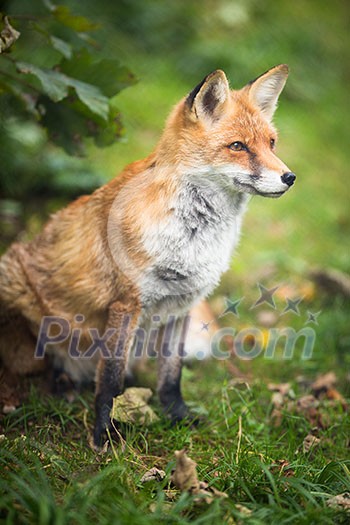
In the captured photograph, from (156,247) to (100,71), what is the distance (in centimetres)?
159

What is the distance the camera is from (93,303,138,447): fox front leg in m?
3.63

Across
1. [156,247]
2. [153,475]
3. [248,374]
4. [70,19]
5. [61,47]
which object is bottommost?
[153,475]

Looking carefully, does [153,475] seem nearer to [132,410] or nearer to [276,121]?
[132,410]

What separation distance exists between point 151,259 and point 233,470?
1.41 meters

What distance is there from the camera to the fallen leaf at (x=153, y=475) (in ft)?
9.84

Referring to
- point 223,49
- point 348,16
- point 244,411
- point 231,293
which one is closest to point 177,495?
point 244,411

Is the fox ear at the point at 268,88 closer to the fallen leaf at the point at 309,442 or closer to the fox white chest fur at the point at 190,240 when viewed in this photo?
the fox white chest fur at the point at 190,240

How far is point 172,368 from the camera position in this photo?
411 centimetres

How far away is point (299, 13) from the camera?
40.4 feet

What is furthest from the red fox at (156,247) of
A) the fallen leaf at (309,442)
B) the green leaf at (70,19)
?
the green leaf at (70,19)

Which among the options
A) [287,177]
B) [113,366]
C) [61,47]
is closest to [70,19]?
[61,47]

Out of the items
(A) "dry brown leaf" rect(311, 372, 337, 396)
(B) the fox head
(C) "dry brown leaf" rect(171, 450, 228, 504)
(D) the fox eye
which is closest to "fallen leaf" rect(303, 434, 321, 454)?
(A) "dry brown leaf" rect(311, 372, 337, 396)

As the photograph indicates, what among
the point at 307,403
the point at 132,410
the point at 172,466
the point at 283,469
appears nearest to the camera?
the point at 172,466

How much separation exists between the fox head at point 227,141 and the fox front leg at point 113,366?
3.62 ft
